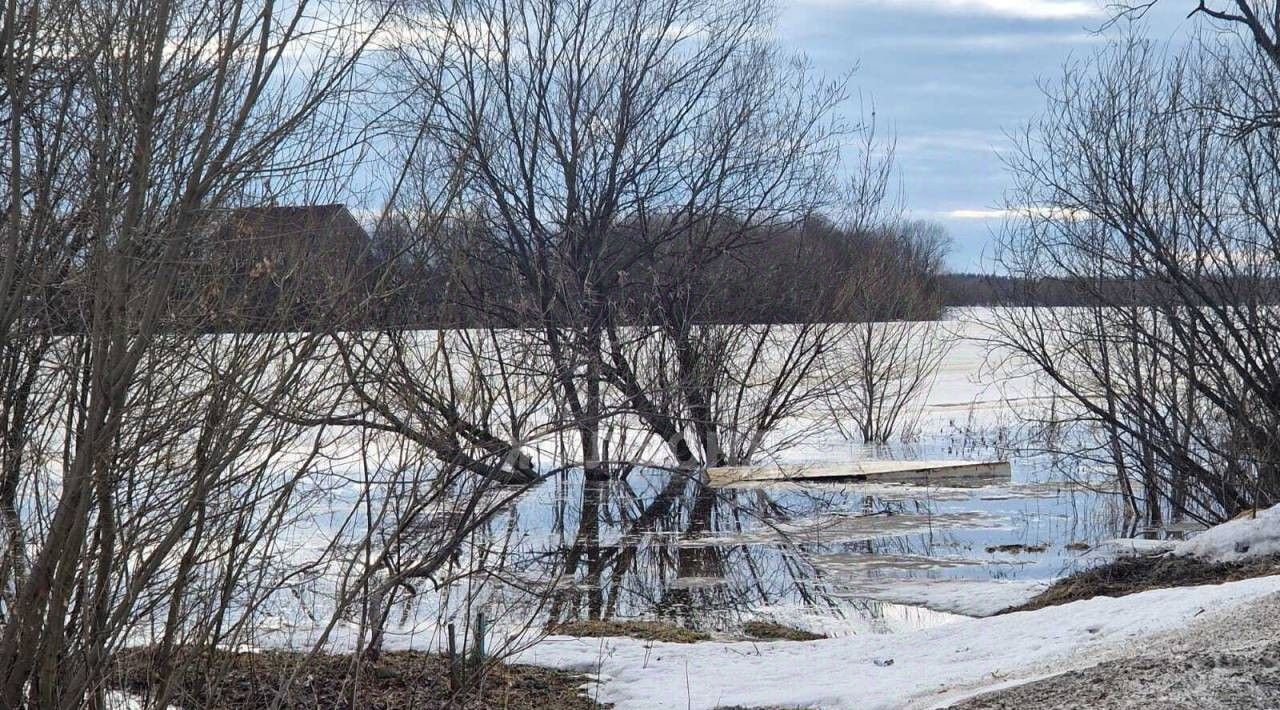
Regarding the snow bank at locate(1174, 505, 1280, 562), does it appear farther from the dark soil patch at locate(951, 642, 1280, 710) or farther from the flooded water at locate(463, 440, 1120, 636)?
the dark soil patch at locate(951, 642, 1280, 710)

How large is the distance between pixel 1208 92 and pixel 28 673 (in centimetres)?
1280

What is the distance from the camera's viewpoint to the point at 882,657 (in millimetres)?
7195

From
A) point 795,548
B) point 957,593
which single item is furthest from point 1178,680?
point 795,548

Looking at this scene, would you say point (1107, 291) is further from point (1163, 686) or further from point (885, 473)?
point (1163, 686)

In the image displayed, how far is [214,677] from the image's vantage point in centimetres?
579

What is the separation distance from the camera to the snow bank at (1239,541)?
348 inches

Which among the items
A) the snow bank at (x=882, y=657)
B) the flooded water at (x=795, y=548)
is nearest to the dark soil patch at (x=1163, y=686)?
the snow bank at (x=882, y=657)

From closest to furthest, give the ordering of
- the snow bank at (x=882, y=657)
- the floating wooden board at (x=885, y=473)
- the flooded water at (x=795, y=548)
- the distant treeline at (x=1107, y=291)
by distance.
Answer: the snow bank at (x=882, y=657)
the flooded water at (x=795, y=548)
the distant treeline at (x=1107, y=291)
the floating wooden board at (x=885, y=473)

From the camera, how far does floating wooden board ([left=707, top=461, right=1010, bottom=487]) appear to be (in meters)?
16.7

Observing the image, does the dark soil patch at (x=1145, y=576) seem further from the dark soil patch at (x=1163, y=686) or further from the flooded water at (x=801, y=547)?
the dark soil patch at (x=1163, y=686)

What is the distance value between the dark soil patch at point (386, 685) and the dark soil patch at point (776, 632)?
6.14 ft

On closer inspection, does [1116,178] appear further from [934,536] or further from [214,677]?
[214,677]

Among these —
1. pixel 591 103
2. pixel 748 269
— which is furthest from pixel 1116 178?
pixel 591 103

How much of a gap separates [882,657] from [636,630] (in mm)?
2218
